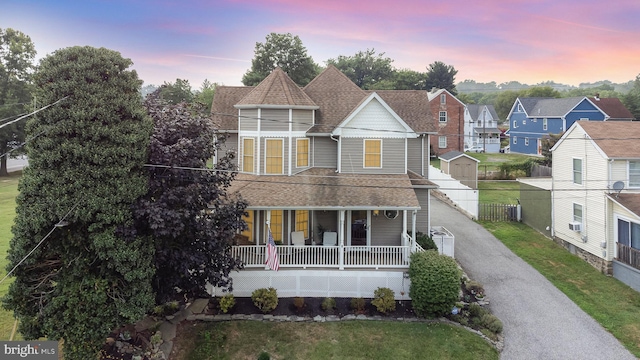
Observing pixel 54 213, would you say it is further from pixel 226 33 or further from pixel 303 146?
pixel 226 33

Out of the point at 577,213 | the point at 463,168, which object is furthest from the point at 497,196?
the point at 577,213

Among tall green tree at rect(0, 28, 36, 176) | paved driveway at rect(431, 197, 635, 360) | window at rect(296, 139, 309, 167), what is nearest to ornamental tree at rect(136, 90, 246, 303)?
window at rect(296, 139, 309, 167)

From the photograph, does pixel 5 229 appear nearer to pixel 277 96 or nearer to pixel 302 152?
pixel 277 96

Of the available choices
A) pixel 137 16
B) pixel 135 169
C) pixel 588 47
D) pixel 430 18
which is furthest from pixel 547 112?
pixel 135 169

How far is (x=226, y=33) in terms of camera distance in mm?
23812

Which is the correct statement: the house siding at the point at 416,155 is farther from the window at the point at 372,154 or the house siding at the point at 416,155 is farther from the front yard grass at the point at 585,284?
the front yard grass at the point at 585,284

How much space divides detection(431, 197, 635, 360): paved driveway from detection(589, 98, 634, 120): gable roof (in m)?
41.6

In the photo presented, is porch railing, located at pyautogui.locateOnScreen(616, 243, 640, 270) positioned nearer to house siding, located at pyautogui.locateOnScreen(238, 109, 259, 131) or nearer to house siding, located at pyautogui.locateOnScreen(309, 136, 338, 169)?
house siding, located at pyautogui.locateOnScreen(309, 136, 338, 169)

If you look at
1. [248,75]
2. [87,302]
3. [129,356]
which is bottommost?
[129,356]

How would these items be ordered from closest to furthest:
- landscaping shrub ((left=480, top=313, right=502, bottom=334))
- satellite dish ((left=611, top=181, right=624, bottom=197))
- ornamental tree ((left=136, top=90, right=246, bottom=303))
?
ornamental tree ((left=136, top=90, right=246, bottom=303))
landscaping shrub ((left=480, top=313, right=502, bottom=334))
satellite dish ((left=611, top=181, right=624, bottom=197))

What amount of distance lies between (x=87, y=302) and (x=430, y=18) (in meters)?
22.5

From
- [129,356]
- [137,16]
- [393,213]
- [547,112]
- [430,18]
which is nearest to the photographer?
[129,356]

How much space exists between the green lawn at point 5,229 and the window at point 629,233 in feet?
77.6

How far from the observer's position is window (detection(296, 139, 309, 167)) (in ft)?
60.7
